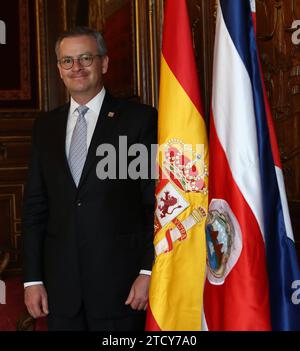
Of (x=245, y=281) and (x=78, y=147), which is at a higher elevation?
(x=78, y=147)

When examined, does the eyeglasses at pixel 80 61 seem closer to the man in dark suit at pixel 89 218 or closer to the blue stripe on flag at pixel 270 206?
the man in dark suit at pixel 89 218

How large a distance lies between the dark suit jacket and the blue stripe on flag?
0.49 m

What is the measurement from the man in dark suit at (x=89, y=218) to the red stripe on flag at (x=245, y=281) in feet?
1.24

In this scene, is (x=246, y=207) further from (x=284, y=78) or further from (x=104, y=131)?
(x=284, y=78)

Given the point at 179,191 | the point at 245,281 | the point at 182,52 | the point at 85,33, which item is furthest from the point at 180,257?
Answer: the point at 85,33

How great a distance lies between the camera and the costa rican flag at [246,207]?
181 centimetres

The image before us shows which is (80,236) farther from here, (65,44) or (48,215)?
(65,44)

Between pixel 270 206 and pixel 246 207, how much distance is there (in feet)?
0.29

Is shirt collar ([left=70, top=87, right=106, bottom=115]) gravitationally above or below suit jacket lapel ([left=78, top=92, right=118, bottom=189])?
above

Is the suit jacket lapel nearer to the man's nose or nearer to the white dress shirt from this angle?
the white dress shirt

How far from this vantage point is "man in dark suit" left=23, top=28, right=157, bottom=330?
6.97 feet

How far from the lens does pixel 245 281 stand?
71.1 inches

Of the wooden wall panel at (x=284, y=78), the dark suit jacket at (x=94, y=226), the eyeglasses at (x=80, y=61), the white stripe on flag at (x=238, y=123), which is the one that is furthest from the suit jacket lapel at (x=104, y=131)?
the wooden wall panel at (x=284, y=78)

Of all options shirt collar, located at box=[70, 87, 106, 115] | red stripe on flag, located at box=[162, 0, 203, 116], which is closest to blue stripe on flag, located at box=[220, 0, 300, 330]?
red stripe on flag, located at box=[162, 0, 203, 116]
